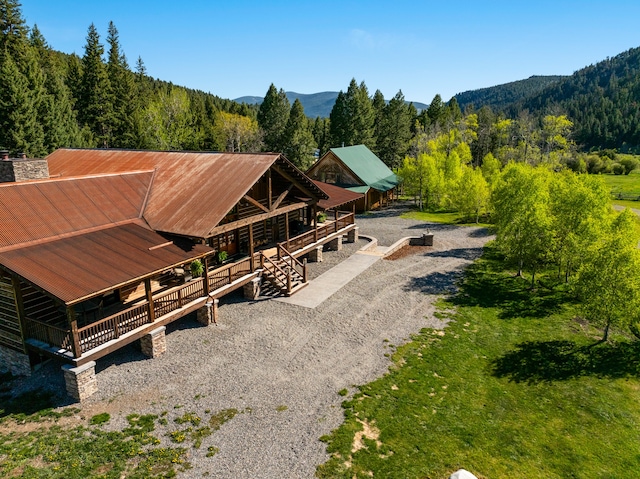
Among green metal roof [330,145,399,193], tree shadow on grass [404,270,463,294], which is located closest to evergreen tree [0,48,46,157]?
green metal roof [330,145,399,193]

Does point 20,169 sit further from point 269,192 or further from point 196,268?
point 269,192

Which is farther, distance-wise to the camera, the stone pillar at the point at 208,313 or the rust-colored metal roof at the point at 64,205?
the stone pillar at the point at 208,313

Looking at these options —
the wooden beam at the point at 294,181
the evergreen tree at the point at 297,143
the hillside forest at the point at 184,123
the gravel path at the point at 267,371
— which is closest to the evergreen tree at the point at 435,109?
the hillside forest at the point at 184,123

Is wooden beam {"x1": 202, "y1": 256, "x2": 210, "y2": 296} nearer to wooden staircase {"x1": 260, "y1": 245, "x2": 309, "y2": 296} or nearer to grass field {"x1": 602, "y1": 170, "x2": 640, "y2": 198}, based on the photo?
wooden staircase {"x1": 260, "y1": 245, "x2": 309, "y2": 296}

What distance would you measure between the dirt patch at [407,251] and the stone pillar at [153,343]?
1680 cm

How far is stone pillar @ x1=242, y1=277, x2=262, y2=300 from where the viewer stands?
20297mm

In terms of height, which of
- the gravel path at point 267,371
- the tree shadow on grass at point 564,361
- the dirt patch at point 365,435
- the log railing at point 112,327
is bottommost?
the tree shadow on grass at point 564,361

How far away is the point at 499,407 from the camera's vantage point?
13.5 meters

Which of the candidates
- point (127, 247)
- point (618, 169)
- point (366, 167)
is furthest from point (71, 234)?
point (618, 169)

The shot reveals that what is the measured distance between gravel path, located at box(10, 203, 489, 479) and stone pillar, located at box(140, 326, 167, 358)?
10.5 inches

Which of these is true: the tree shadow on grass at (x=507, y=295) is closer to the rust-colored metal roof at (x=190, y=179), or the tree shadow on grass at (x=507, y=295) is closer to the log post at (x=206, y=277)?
the rust-colored metal roof at (x=190, y=179)

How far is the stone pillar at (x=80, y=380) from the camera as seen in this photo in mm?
12586

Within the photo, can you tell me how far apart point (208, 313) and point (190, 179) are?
A: 7.18 metres

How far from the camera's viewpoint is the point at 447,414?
12961 millimetres
